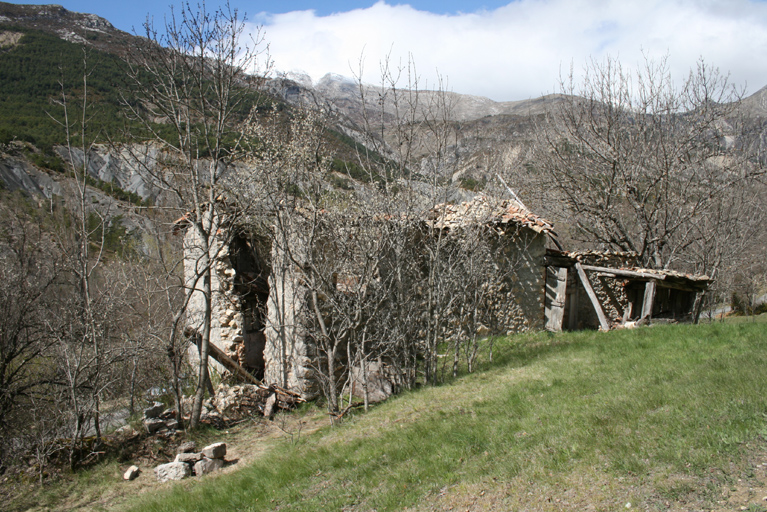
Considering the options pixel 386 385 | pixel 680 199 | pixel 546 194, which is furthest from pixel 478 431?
pixel 546 194

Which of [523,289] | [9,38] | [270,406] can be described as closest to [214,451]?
[270,406]

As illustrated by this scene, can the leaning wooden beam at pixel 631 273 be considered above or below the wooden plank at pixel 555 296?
above

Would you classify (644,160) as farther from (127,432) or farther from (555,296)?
(127,432)

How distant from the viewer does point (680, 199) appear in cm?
1157

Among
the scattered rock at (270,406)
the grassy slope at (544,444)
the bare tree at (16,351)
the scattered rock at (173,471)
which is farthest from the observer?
the scattered rock at (270,406)

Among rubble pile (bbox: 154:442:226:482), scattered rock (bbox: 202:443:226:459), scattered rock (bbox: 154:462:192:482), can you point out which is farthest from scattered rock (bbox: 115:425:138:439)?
scattered rock (bbox: 202:443:226:459)

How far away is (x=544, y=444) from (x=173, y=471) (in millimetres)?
4396

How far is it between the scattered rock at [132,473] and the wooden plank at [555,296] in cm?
881

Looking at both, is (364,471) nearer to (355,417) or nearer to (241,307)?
(355,417)

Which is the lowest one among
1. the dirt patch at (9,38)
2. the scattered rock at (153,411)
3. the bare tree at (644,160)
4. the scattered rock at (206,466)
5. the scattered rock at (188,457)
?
the scattered rock at (206,466)

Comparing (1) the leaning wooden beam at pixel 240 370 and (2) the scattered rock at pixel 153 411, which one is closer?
(2) the scattered rock at pixel 153 411

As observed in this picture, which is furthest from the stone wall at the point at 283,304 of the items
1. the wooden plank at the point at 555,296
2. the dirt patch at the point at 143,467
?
the dirt patch at the point at 143,467

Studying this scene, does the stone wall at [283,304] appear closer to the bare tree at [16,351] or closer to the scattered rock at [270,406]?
the scattered rock at [270,406]

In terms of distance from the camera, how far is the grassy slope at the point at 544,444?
338 cm
